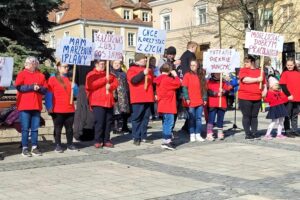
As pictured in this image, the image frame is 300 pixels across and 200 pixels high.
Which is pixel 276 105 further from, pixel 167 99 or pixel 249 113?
pixel 167 99

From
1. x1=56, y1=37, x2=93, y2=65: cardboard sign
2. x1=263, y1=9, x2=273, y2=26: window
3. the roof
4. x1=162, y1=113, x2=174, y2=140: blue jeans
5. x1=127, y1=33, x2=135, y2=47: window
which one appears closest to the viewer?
x1=56, y1=37, x2=93, y2=65: cardboard sign

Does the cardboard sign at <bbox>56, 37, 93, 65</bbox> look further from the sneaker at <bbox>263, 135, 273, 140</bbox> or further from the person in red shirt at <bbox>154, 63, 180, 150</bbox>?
the sneaker at <bbox>263, 135, 273, 140</bbox>

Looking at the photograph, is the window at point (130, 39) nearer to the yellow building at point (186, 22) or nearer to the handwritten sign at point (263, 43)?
the yellow building at point (186, 22)

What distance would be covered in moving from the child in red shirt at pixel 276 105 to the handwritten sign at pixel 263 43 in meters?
0.70

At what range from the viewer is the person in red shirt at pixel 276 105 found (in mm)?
11891

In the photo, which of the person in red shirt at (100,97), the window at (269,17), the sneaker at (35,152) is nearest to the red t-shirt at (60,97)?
the person in red shirt at (100,97)

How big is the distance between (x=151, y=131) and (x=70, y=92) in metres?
3.83

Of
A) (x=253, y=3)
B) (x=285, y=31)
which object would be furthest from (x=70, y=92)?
(x=285, y=31)

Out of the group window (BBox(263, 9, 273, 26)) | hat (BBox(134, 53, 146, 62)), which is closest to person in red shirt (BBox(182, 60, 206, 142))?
hat (BBox(134, 53, 146, 62))

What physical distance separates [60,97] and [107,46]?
5.25 ft

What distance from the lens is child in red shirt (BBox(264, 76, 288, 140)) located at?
11.9 meters

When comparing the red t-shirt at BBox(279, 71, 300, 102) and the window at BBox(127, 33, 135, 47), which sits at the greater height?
the window at BBox(127, 33, 135, 47)

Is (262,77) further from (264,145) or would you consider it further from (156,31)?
(156,31)

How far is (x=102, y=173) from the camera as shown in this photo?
8.05 m
